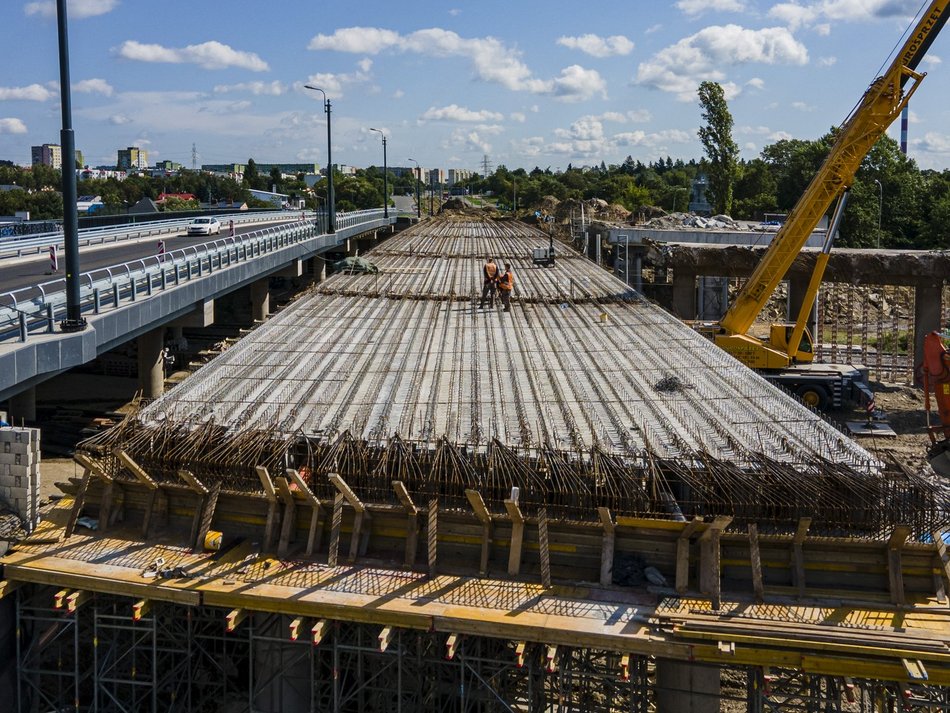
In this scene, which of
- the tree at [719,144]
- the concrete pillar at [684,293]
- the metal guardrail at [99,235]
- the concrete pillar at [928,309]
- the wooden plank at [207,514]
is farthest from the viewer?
the tree at [719,144]

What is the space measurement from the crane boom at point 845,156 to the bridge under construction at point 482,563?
40.7 ft

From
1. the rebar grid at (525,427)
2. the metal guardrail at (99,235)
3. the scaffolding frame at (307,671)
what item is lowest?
the scaffolding frame at (307,671)

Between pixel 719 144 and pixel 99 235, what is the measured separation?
44.0 m

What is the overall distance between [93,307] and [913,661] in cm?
1587

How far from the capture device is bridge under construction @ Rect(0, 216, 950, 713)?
10531mm

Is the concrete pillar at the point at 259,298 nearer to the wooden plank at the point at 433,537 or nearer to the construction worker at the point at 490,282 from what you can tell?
the construction worker at the point at 490,282

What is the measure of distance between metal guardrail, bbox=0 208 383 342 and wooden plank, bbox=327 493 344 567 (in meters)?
6.21

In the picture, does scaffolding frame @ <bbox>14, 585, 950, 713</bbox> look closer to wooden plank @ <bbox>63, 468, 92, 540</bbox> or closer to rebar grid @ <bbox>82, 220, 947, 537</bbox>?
wooden plank @ <bbox>63, 468, 92, 540</bbox>

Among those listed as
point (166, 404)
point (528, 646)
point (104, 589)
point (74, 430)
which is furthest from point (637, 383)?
point (74, 430)

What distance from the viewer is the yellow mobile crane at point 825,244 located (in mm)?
24844

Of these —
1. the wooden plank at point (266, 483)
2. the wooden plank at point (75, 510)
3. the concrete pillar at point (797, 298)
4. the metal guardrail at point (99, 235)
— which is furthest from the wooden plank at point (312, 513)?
the concrete pillar at point (797, 298)

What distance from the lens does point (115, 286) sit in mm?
19500

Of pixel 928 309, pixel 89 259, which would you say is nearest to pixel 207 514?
pixel 89 259

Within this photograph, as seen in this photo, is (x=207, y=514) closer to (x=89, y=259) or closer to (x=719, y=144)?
(x=89, y=259)
